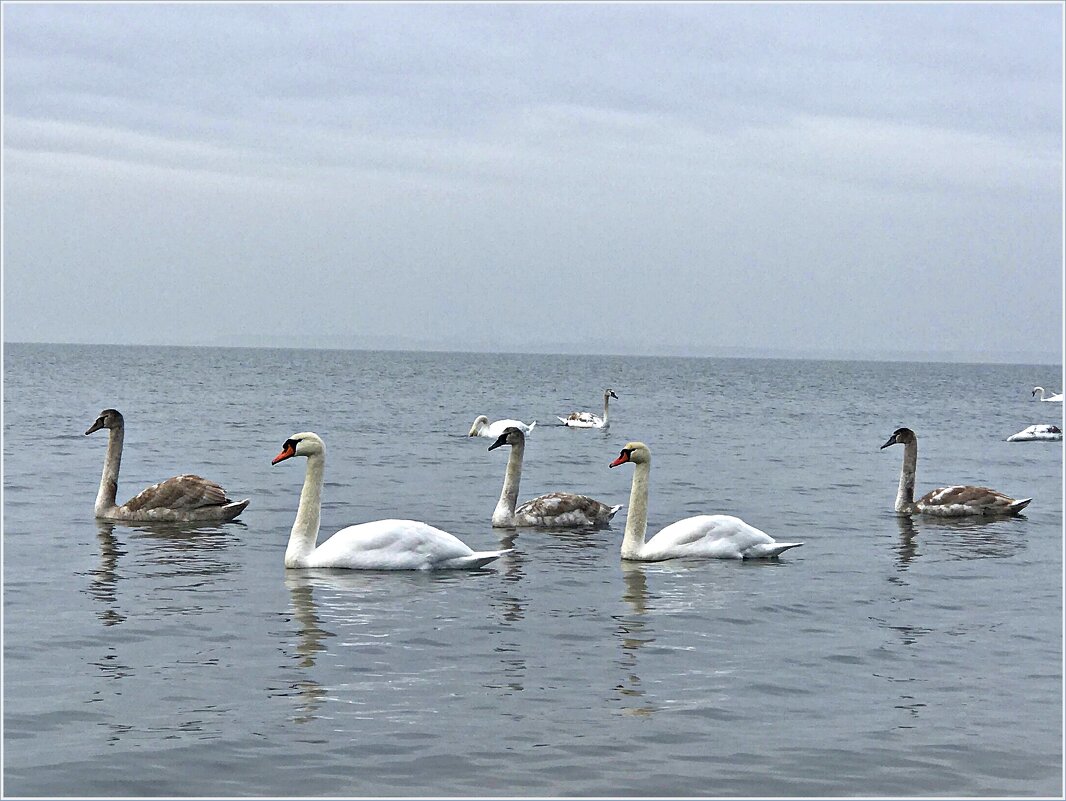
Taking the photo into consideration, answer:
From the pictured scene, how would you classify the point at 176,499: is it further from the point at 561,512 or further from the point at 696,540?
the point at 696,540

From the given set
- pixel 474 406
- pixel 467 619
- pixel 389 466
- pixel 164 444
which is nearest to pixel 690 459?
pixel 389 466

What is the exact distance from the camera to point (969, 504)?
21.2m

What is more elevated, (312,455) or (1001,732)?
(312,455)

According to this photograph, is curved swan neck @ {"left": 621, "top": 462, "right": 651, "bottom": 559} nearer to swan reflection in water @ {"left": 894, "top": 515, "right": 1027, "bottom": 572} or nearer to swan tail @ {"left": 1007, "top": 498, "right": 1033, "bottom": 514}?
swan reflection in water @ {"left": 894, "top": 515, "right": 1027, "bottom": 572}

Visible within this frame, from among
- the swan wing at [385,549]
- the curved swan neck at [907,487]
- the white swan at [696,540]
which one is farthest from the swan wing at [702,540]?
the curved swan neck at [907,487]

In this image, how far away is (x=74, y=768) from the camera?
7953 mm

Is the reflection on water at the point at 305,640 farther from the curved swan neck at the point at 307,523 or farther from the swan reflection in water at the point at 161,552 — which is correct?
the swan reflection in water at the point at 161,552

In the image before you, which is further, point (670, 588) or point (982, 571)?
point (982, 571)

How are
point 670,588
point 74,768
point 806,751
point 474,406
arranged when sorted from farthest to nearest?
point 474,406, point 670,588, point 806,751, point 74,768

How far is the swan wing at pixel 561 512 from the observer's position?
18.7 meters

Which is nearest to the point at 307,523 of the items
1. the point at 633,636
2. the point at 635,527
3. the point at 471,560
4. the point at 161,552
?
the point at 471,560

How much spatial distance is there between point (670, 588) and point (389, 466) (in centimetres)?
1559

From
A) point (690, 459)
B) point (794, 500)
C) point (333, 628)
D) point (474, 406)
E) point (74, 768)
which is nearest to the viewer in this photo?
point (74, 768)

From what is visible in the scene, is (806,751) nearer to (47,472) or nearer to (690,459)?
(47,472)
